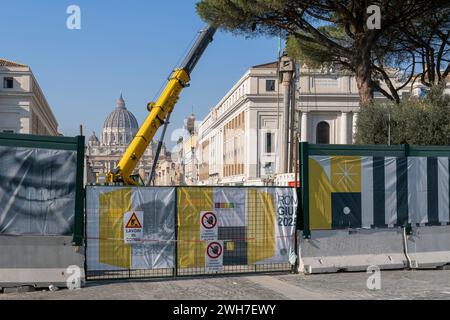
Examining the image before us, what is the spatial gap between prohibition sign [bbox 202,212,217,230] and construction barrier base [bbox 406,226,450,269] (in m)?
4.09

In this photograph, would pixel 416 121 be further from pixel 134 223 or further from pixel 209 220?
pixel 134 223

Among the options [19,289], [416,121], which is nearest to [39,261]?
[19,289]

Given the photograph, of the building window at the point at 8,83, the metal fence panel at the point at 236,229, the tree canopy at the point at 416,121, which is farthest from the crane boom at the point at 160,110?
the building window at the point at 8,83

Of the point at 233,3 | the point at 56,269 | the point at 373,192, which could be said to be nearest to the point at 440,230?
the point at 373,192

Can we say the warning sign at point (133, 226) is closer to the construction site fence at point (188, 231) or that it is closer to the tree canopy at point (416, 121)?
the construction site fence at point (188, 231)

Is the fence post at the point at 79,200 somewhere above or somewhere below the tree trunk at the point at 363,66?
below

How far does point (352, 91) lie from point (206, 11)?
52452mm

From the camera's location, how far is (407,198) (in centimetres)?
1242

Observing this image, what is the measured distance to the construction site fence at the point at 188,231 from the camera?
10477mm

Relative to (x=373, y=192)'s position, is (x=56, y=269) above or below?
below

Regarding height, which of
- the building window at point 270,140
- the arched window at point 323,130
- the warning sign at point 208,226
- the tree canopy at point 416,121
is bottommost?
the warning sign at point 208,226

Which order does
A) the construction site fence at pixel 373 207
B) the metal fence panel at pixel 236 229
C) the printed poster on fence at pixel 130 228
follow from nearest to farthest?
the printed poster on fence at pixel 130 228
the metal fence panel at pixel 236 229
the construction site fence at pixel 373 207

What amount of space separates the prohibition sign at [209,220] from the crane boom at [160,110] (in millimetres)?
12092
